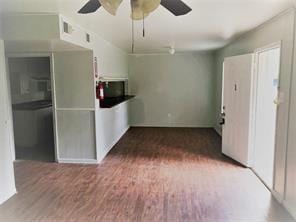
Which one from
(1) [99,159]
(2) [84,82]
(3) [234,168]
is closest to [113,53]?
(2) [84,82]

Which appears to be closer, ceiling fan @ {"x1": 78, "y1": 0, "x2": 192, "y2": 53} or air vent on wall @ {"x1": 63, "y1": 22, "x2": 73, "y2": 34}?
ceiling fan @ {"x1": 78, "y1": 0, "x2": 192, "y2": 53}

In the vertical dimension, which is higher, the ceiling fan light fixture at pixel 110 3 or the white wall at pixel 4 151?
the ceiling fan light fixture at pixel 110 3

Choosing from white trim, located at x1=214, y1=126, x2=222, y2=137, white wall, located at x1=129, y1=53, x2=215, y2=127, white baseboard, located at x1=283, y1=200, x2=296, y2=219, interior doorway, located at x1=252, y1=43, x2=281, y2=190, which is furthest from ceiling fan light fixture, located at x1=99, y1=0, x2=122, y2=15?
white wall, located at x1=129, y1=53, x2=215, y2=127

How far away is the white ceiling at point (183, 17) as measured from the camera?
2.63 m

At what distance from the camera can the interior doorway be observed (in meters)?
4.07

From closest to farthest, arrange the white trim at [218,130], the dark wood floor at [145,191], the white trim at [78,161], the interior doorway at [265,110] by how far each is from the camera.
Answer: the dark wood floor at [145,191] → the interior doorway at [265,110] → the white trim at [78,161] → the white trim at [218,130]

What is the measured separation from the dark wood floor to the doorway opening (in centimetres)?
89

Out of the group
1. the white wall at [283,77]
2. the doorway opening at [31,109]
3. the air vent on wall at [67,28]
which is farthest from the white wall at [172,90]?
the air vent on wall at [67,28]

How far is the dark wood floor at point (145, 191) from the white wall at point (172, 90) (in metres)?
2.77

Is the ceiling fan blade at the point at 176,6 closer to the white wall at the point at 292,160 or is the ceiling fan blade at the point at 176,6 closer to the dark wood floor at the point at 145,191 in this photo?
the white wall at the point at 292,160

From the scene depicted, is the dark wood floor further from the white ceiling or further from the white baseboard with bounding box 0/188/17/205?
the white ceiling

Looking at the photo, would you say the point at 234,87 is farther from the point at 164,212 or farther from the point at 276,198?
the point at 164,212

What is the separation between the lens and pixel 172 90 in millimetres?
7875

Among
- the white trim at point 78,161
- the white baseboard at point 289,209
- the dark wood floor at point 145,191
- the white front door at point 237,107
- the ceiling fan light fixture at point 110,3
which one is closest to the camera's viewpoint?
the ceiling fan light fixture at point 110,3
